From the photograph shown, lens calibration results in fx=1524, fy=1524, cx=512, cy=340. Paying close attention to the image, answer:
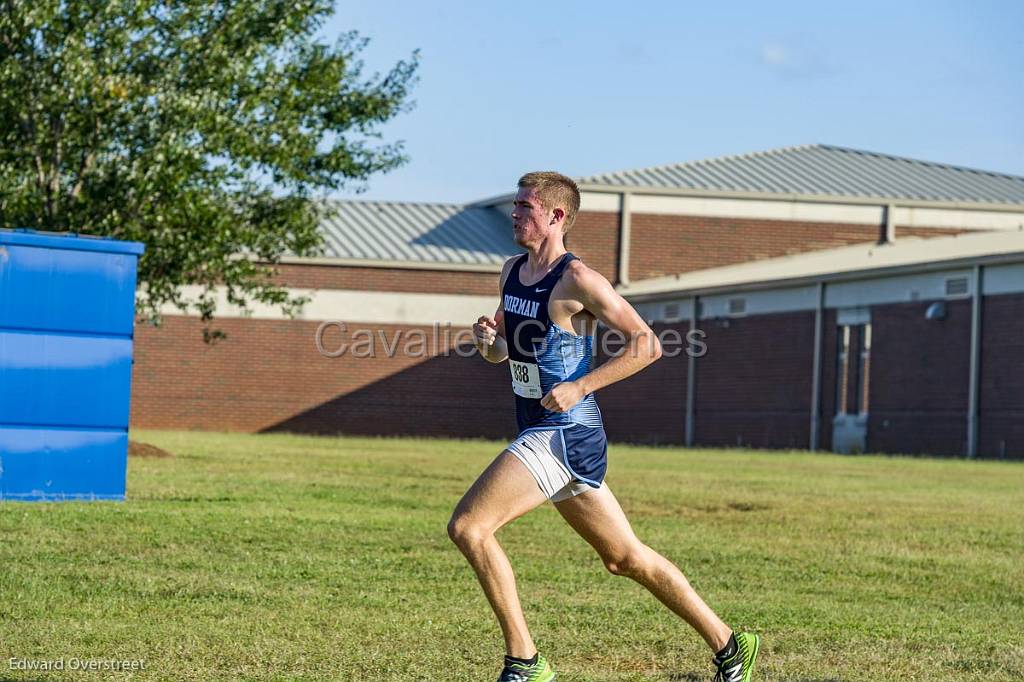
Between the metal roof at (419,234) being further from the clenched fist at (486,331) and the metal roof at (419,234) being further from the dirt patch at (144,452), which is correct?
the clenched fist at (486,331)

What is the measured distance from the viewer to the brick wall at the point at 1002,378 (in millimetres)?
30969

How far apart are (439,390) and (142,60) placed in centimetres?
2338

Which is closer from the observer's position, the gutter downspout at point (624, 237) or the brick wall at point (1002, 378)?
the brick wall at point (1002, 378)

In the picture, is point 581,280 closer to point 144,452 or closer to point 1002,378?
point 144,452

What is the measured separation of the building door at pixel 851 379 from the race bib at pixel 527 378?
98.2 ft

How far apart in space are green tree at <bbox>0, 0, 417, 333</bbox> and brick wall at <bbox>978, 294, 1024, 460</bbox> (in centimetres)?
1535

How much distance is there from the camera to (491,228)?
48281 millimetres

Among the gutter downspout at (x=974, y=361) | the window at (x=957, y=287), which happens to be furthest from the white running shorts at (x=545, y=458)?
the window at (x=957, y=287)

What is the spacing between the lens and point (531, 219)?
635 centimetres

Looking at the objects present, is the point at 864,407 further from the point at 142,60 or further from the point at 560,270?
the point at 560,270

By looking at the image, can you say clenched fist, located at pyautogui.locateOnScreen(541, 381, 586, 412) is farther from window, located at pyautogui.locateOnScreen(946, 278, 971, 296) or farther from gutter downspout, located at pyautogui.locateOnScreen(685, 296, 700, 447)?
gutter downspout, located at pyautogui.locateOnScreen(685, 296, 700, 447)

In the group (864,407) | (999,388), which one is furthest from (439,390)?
(999,388)

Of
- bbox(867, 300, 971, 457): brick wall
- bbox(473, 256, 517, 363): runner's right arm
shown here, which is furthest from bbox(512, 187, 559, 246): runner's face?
bbox(867, 300, 971, 457): brick wall

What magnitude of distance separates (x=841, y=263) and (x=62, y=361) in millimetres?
30925
